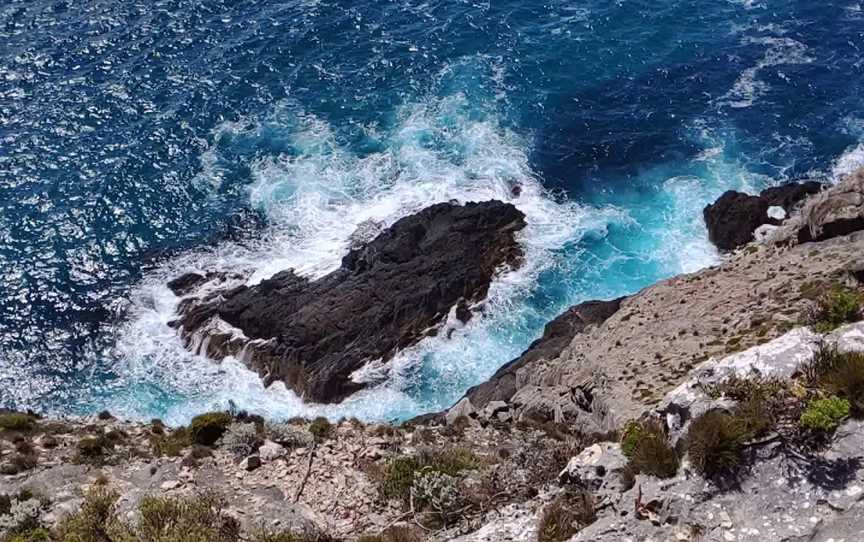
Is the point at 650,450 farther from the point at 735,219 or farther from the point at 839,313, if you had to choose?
the point at 735,219

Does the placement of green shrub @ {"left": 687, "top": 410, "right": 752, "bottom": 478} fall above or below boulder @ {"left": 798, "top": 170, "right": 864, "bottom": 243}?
above

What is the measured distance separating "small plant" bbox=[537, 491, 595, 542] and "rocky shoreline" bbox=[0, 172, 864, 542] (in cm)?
4

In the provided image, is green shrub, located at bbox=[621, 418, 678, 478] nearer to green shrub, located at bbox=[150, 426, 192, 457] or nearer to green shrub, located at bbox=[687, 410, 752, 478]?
green shrub, located at bbox=[687, 410, 752, 478]

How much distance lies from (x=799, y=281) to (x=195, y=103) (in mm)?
54568

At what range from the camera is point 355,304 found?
4919 cm

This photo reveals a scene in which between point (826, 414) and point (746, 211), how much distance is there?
41769 millimetres

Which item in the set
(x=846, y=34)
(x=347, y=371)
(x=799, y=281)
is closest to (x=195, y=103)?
(x=347, y=371)

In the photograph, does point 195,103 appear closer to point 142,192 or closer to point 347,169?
point 142,192

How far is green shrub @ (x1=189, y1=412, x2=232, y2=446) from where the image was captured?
27219mm

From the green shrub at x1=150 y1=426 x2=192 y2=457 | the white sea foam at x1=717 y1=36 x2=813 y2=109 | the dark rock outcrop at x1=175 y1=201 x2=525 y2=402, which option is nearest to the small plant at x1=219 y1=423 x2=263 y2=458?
the green shrub at x1=150 y1=426 x2=192 y2=457

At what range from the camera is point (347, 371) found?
4709 centimetres

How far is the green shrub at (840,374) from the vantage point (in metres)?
13.1

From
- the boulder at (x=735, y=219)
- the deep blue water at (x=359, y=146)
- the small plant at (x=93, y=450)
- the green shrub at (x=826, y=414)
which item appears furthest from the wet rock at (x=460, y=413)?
the boulder at (x=735, y=219)

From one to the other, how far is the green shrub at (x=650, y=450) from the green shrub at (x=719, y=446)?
60 cm
